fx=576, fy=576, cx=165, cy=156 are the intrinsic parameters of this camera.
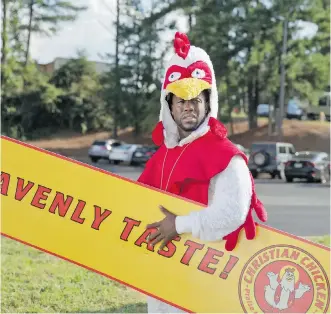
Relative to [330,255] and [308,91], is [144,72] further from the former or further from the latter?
[330,255]

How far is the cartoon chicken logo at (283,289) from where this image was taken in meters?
2.83

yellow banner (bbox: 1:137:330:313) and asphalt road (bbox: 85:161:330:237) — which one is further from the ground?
yellow banner (bbox: 1:137:330:313)

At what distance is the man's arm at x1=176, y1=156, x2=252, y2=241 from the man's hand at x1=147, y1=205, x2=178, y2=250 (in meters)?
0.03

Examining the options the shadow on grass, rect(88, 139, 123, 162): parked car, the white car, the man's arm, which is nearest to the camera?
the man's arm

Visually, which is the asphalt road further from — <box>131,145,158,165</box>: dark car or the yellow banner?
<box>131,145,158,165</box>: dark car

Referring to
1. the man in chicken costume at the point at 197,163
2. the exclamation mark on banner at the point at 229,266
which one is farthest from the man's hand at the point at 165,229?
the exclamation mark on banner at the point at 229,266

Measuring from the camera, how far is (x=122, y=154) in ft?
90.2

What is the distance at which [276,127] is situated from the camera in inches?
1356

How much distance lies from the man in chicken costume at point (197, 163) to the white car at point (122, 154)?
79.6ft

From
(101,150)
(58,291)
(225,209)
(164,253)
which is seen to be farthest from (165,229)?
(101,150)

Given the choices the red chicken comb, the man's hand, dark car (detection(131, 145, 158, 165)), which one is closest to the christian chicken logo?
the man's hand

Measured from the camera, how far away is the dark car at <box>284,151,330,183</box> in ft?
64.7

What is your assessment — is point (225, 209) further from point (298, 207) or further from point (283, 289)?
point (298, 207)

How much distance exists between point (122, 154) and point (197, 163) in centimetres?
2481
